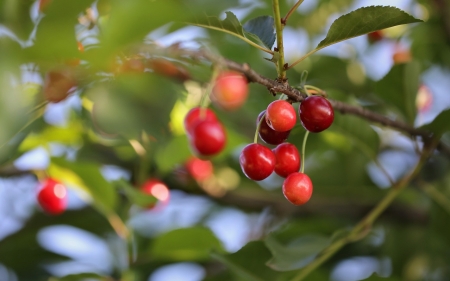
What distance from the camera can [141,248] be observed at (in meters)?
1.46

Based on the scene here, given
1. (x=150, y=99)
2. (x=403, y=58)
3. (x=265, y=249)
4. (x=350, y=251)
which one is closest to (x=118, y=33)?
(x=150, y=99)

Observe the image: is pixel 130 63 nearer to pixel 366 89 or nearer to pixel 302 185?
pixel 302 185

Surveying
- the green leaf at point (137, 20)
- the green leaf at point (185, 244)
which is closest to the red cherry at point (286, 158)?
the green leaf at point (137, 20)

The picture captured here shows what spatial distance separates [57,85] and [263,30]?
0.31m

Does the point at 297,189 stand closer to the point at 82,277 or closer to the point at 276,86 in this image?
the point at 276,86

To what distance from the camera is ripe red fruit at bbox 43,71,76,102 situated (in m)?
0.62

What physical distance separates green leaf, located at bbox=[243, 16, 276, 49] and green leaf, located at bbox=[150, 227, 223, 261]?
68 cm

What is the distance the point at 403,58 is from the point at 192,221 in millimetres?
985

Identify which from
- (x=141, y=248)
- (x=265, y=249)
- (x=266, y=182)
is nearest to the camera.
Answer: (x=265, y=249)

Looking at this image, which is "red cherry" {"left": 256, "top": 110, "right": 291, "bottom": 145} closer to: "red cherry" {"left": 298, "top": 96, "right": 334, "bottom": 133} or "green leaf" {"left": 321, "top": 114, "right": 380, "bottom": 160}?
"red cherry" {"left": 298, "top": 96, "right": 334, "bottom": 133}

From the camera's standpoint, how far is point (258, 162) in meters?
0.75

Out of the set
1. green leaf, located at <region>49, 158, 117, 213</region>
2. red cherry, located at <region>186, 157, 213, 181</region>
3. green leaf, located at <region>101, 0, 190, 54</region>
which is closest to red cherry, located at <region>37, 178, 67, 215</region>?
green leaf, located at <region>49, 158, 117, 213</region>

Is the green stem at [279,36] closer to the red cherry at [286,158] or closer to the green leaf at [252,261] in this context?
the red cherry at [286,158]

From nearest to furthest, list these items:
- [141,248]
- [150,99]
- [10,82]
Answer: [10,82], [150,99], [141,248]
